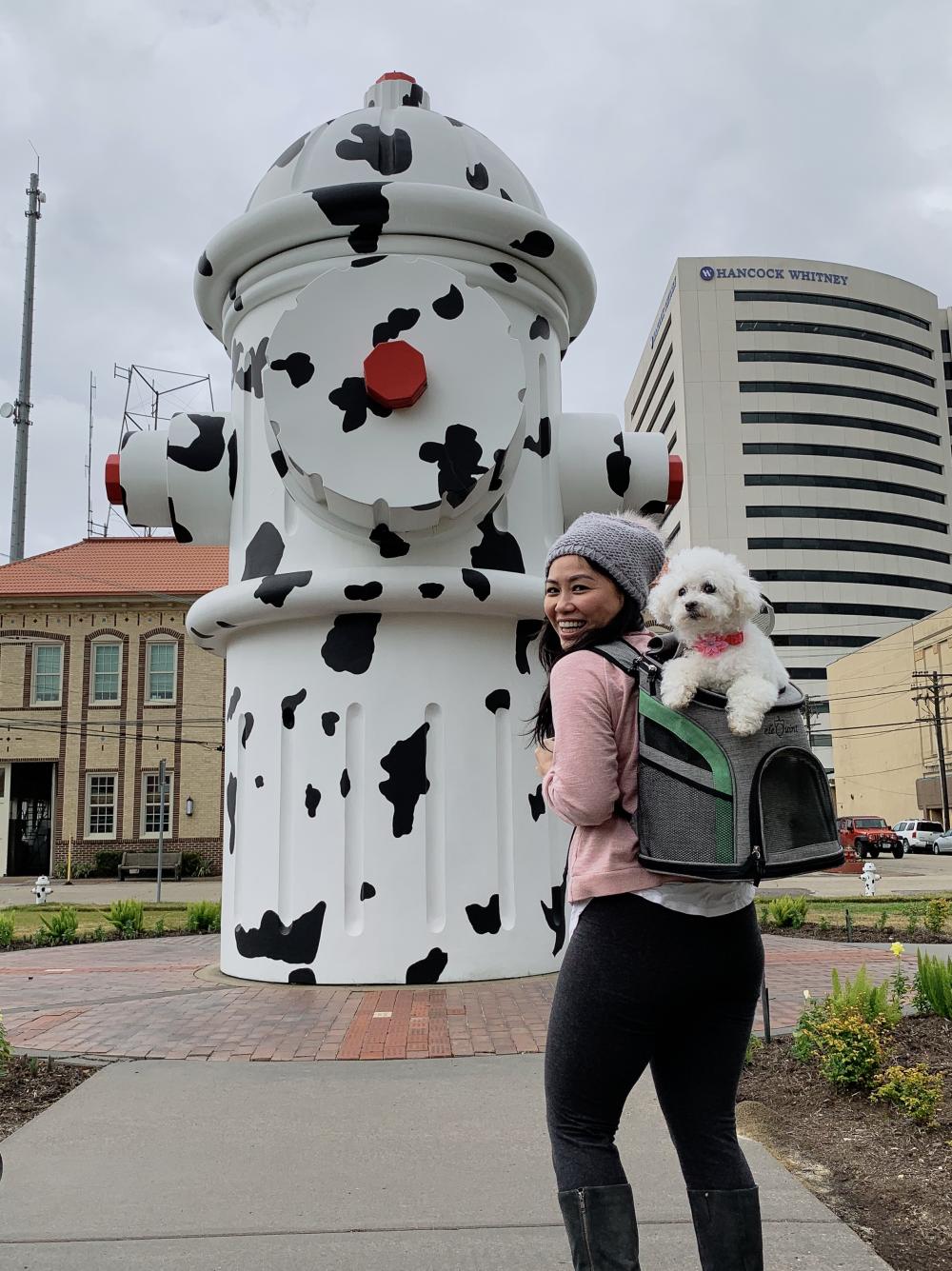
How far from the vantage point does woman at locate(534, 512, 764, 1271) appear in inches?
83.7

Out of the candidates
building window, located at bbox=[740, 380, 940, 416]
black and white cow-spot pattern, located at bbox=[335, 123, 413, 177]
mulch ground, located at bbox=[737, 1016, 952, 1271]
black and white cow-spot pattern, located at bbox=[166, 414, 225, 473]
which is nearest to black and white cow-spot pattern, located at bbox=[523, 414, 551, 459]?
black and white cow-spot pattern, located at bbox=[335, 123, 413, 177]

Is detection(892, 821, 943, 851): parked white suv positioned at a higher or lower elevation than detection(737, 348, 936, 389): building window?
lower

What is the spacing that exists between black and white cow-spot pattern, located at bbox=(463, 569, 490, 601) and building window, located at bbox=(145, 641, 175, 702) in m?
29.2

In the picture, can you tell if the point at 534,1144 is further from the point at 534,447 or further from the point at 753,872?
the point at 534,447

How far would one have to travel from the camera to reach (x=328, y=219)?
6.74 m

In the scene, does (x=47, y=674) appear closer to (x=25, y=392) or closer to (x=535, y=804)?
(x=25, y=392)

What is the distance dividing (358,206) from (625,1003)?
18.8ft

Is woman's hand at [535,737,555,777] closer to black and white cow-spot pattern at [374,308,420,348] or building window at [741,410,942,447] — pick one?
black and white cow-spot pattern at [374,308,420,348]

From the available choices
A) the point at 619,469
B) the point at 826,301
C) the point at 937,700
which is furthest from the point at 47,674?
the point at 826,301

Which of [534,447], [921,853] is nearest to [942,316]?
[921,853]

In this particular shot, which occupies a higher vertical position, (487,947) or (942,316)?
(942,316)

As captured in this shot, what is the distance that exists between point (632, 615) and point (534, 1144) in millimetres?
2128

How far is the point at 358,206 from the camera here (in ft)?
22.0

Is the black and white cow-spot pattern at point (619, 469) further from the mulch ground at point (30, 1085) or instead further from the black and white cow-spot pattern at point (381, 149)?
the mulch ground at point (30, 1085)
